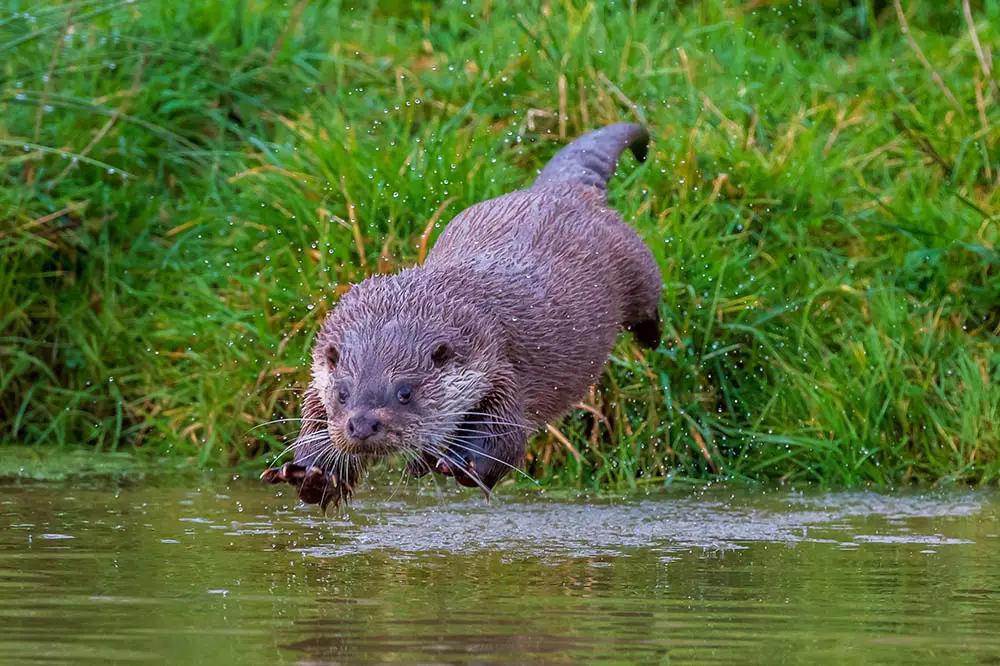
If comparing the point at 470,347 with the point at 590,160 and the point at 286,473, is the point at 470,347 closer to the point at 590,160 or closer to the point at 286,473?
the point at 286,473

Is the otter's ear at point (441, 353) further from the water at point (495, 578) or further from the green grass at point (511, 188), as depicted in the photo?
the green grass at point (511, 188)

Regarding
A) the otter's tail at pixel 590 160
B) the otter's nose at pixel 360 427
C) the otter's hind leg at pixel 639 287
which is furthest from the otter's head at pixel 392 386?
the otter's tail at pixel 590 160

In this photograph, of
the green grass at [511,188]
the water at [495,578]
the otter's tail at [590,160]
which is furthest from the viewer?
the green grass at [511,188]

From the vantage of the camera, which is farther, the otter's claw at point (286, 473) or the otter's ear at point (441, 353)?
the otter's ear at point (441, 353)

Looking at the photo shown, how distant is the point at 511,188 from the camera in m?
6.19

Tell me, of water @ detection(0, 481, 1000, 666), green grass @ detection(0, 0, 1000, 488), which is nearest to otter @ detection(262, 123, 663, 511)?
water @ detection(0, 481, 1000, 666)

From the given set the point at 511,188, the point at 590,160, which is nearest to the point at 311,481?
the point at 590,160

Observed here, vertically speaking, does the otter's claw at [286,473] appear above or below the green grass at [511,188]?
below

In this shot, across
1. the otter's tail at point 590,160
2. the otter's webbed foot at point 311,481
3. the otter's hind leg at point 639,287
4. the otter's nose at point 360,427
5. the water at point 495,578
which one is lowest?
the water at point 495,578

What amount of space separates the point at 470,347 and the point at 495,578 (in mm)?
675

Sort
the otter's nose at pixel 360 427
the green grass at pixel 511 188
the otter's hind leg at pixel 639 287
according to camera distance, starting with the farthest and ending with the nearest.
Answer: the green grass at pixel 511 188
the otter's hind leg at pixel 639 287
the otter's nose at pixel 360 427

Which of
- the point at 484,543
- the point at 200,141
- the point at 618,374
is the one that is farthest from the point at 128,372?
the point at 484,543

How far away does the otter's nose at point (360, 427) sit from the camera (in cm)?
387

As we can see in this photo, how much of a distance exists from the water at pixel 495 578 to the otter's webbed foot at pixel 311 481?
0.13 metres
